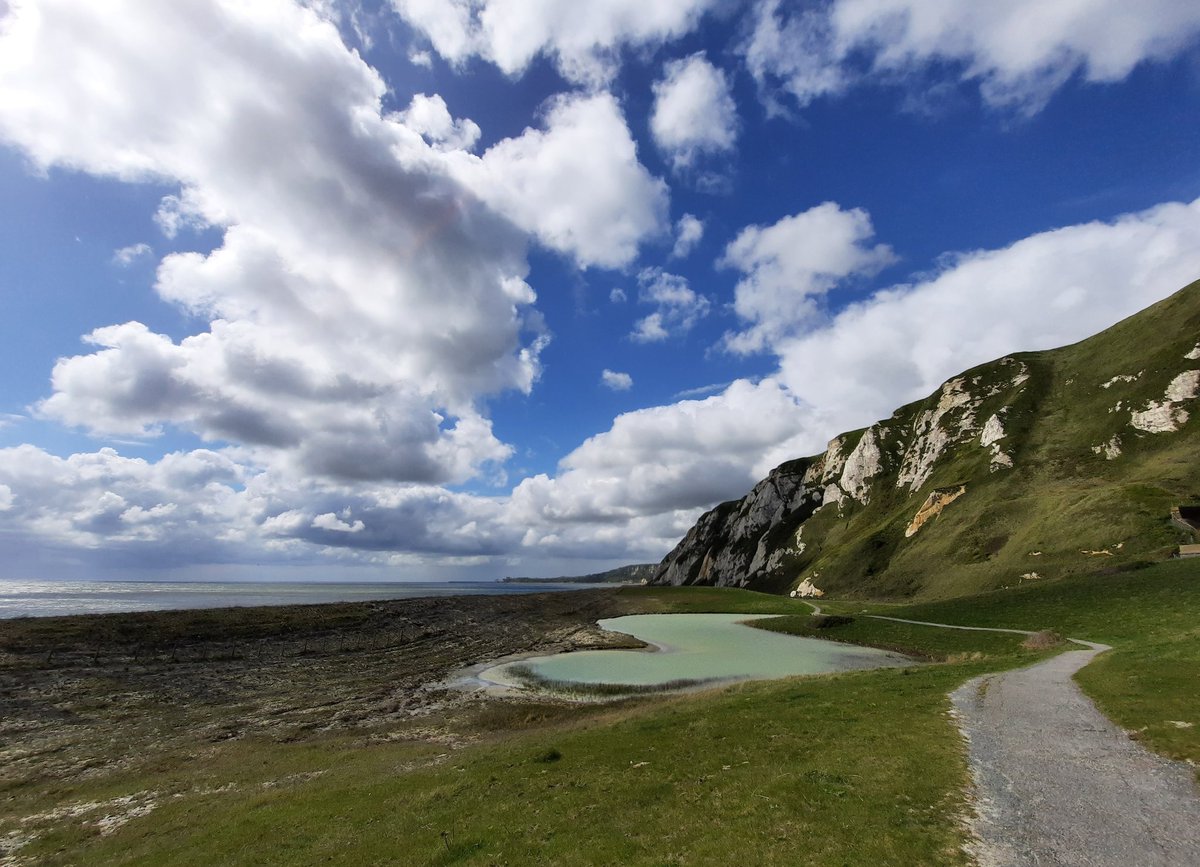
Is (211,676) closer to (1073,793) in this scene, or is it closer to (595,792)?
(595,792)

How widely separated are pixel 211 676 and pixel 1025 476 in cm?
13923

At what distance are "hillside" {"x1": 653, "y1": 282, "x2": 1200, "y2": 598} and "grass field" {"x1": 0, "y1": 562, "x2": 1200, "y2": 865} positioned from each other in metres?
46.5

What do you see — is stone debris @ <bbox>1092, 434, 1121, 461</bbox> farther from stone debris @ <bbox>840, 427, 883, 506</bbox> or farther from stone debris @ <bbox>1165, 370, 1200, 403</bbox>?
stone debris @ <bbox>840, 427, 883, 506</bbox>

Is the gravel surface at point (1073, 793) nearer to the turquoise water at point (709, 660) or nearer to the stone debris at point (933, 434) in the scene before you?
the turquoise water at point (709, 660)

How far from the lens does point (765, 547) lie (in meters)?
192

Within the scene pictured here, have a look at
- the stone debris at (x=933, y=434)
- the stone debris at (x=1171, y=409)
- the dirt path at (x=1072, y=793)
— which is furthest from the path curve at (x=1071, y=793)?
the stone debris at (x=933, y=434)

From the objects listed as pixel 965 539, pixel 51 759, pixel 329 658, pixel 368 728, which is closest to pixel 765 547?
pixel 965 539

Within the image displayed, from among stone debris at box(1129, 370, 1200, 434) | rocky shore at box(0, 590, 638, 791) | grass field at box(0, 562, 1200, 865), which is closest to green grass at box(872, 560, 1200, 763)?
grass field at box(0, 562, 1200, 865)

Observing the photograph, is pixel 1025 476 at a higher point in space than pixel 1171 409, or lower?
Answer: lower

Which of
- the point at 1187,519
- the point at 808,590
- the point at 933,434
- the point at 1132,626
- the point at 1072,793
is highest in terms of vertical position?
the point at 933,434

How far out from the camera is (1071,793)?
14.1 meters

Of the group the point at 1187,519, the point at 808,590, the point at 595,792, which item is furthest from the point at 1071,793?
the point at 808,590

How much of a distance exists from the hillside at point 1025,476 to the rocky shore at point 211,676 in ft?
214

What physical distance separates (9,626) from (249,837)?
96.2m
